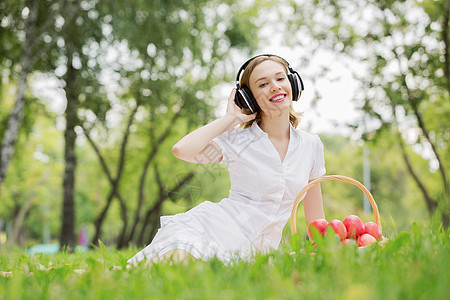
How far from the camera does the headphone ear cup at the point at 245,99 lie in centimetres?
353

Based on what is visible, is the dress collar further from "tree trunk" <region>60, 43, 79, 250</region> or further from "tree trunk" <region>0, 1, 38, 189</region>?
"tree trunk" <region>60, 43, 79, 250</region>

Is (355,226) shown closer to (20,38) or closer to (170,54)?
(170,54)

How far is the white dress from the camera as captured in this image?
301 centimetres

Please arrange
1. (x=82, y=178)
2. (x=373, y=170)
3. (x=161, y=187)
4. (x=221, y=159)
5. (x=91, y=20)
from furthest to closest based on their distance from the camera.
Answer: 1. (x=373, y=170)
2. (x=82, y=178)
3. (x=161, y=187)
4. (x=91, y=20)
5. (x=221, y=159)

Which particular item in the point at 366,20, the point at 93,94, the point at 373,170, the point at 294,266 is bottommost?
the point at 373,170

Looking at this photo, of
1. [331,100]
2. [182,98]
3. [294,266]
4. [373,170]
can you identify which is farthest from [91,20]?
[373,170]

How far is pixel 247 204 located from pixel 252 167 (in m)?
0.27

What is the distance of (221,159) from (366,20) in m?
8.98

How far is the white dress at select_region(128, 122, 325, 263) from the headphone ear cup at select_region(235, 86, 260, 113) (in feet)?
0.48


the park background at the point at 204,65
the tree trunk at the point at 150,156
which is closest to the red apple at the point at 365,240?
the park background at the point at 204,65

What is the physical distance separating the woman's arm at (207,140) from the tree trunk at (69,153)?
9012mm

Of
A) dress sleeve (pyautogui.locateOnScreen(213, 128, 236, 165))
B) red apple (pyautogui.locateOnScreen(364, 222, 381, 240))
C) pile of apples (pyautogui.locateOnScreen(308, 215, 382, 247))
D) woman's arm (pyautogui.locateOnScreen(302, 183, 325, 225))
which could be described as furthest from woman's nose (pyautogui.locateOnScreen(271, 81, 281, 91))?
red apple (pyautogui.locateOnScreen(364, 222, 381, 240))

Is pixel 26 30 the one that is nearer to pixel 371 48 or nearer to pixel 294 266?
pixel 371 48

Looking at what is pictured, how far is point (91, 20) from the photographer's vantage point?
11.1m
